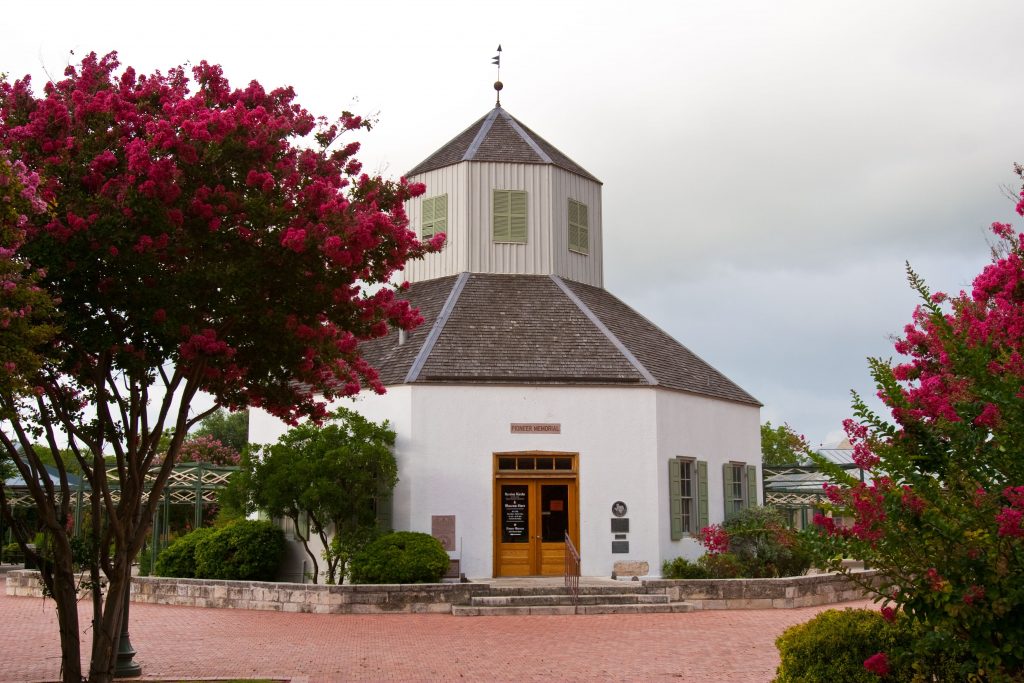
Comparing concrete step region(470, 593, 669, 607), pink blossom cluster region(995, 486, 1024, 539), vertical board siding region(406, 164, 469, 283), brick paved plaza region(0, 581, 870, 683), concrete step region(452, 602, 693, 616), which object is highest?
vertical board siding region(406, 164, 469, 283)

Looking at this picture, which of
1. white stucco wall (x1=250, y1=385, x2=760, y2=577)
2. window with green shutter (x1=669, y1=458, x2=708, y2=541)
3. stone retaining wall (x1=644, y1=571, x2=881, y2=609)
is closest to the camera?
stone retaining wall (x1=644, y1=571, x2=881, y2=609)

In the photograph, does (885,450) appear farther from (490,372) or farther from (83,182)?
(490,372)

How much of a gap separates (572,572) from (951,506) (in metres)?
14.8

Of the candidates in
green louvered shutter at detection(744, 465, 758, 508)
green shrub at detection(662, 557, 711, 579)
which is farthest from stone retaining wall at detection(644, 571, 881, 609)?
green louvered shutter at detection(744, 465, 758, 508)

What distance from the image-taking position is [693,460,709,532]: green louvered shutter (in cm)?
2306

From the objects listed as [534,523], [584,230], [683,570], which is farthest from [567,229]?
[683,570]

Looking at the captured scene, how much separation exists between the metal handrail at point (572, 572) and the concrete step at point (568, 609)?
6.6 inches

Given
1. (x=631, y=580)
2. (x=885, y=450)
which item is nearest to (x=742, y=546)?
(x=631, y=580)

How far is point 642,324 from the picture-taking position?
2691 centimetres

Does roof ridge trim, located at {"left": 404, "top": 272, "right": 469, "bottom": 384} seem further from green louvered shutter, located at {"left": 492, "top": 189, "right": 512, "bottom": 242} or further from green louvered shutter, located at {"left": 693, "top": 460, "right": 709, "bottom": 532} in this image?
green louvered shutter, located at {"left": 693, "top": 460, "right": 709, "bottom": 532}

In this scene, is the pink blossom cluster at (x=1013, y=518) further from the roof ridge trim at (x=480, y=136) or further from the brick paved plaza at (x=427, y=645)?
the roof ridge trim at (x=480, y=136)

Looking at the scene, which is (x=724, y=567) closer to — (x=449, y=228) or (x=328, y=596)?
(x=328, y=596)

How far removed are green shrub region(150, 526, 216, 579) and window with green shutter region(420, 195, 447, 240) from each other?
30.8 feet

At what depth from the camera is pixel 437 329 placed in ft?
76.6
